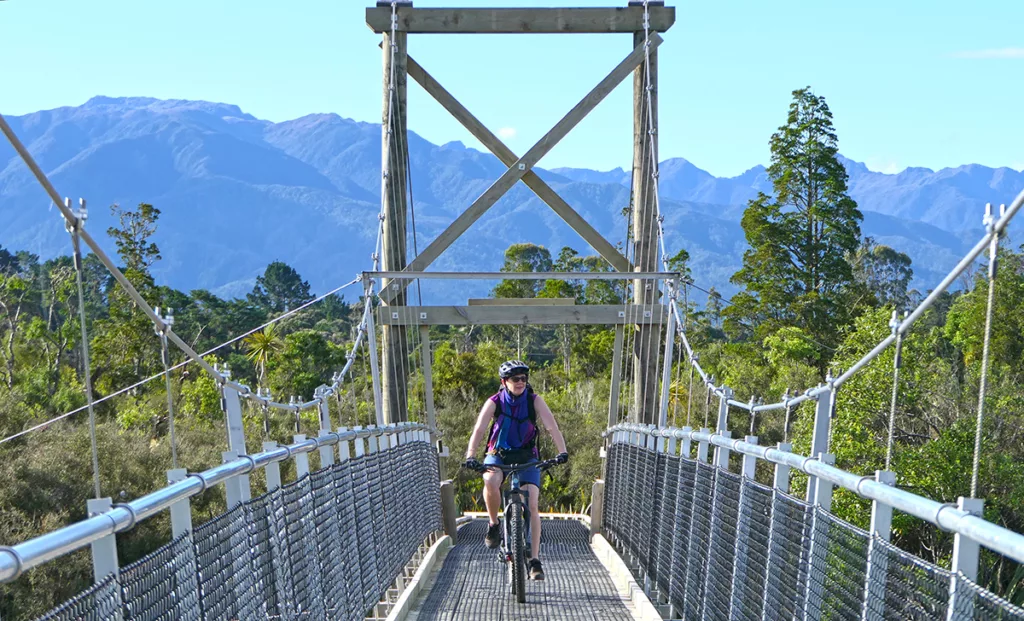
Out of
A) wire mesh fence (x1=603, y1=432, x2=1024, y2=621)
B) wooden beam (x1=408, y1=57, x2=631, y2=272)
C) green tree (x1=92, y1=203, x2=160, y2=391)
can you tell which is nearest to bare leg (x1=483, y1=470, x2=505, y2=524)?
wire mesh fence (x1=603, y1=432, x2=1024, y2=621)

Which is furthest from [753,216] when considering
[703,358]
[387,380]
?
[387,380]

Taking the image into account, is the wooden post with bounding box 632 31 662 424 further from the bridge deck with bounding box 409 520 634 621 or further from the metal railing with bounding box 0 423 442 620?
the metal railing with bounding box 0 423 442 620

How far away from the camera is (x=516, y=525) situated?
6.93 meters

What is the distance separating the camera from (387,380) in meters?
13.7

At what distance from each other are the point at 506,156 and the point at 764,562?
A: 11170 millimetres

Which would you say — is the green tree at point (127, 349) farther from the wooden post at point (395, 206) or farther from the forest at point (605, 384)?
the wooden post at point (395, 206)

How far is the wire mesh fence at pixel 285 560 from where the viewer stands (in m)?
2.86

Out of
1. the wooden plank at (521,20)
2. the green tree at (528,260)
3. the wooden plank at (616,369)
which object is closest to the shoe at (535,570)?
the wooden plank at (616,369)

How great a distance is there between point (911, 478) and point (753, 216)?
2318cm

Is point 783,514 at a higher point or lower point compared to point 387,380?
higher

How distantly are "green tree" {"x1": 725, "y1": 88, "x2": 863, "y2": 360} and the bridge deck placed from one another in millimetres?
32833

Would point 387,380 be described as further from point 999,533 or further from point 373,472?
point 999,533

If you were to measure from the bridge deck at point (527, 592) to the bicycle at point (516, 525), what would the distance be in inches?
5.6

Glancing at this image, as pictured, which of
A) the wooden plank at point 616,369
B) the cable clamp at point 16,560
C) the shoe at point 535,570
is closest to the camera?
the cable clamp at point 16,560
